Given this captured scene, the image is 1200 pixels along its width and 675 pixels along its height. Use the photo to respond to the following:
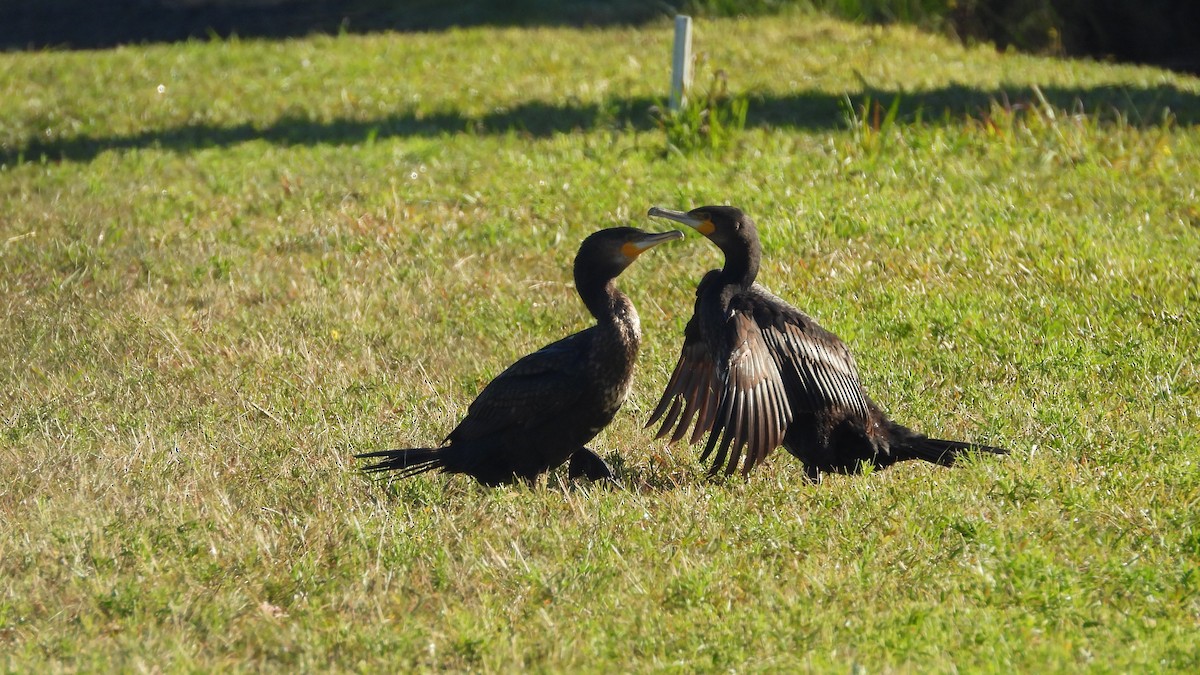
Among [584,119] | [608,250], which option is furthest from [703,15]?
[608,250]

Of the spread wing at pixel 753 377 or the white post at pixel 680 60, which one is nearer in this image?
the spread wing at pixel 753 377

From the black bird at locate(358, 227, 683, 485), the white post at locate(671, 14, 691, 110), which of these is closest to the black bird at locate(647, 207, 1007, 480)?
the black bird at locate(358, 227, 683, 485)

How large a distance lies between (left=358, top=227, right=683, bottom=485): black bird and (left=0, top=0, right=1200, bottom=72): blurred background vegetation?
12404 mm

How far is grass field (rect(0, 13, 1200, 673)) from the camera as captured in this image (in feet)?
15.0

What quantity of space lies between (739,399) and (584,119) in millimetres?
8045

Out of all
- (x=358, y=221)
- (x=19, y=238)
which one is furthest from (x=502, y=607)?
(x=19, y=238)

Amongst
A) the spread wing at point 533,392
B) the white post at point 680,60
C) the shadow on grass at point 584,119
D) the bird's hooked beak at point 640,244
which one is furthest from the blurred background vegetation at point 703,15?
the spread wing at point 533,392

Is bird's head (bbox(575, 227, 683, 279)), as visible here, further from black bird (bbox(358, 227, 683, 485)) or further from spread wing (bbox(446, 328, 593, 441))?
spread wing (bbox(446, 328, 593, 441))

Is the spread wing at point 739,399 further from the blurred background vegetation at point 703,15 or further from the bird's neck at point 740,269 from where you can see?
the blurred background vegetation at point 703,15

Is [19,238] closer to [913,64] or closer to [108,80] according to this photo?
[108,80]

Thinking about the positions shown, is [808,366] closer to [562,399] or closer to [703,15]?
[562,399]

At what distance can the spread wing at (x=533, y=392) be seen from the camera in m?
5.93

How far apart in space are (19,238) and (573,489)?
5.89 meters

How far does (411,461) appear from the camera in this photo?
6.00 m
